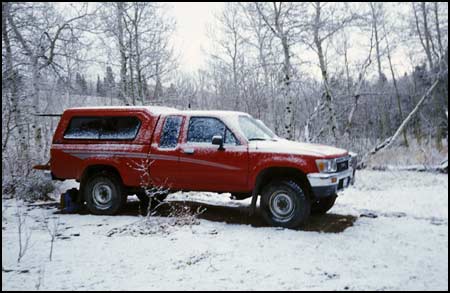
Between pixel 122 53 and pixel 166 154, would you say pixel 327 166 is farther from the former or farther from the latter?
pixel 122 53

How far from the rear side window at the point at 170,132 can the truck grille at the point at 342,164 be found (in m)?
2.90

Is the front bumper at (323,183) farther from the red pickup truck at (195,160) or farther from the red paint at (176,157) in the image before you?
the red paint at (176,157)

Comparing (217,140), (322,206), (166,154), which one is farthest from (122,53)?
(322,206)

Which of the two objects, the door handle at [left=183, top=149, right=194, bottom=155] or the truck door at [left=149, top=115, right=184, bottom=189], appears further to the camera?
the truck door at [left=149, top=115, right=184, bottom=189]

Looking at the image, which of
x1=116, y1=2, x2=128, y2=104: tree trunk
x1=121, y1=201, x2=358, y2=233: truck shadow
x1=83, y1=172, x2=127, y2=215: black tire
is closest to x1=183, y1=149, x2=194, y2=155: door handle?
x1=121, y1=201, x2=358, y2=233: truck shadow

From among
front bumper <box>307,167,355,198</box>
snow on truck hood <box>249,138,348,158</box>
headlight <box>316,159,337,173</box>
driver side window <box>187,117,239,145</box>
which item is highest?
driver side window <box>187,117,239,145</box>

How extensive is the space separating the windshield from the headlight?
4.42 ft

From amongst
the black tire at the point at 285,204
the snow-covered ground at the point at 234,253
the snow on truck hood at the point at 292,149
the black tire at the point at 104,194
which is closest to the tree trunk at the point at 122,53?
the black tire at the point at 104,194

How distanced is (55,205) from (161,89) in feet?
40.6

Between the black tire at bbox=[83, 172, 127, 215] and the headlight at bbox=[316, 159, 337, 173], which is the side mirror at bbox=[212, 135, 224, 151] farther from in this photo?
the black tire at bbox=[83, 172, 127, 215]

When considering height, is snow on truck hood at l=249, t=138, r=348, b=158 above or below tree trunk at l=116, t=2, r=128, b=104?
below

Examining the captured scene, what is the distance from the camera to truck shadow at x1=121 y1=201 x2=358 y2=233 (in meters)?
6.38

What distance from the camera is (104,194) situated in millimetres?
7559

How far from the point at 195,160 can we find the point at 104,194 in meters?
2.13
